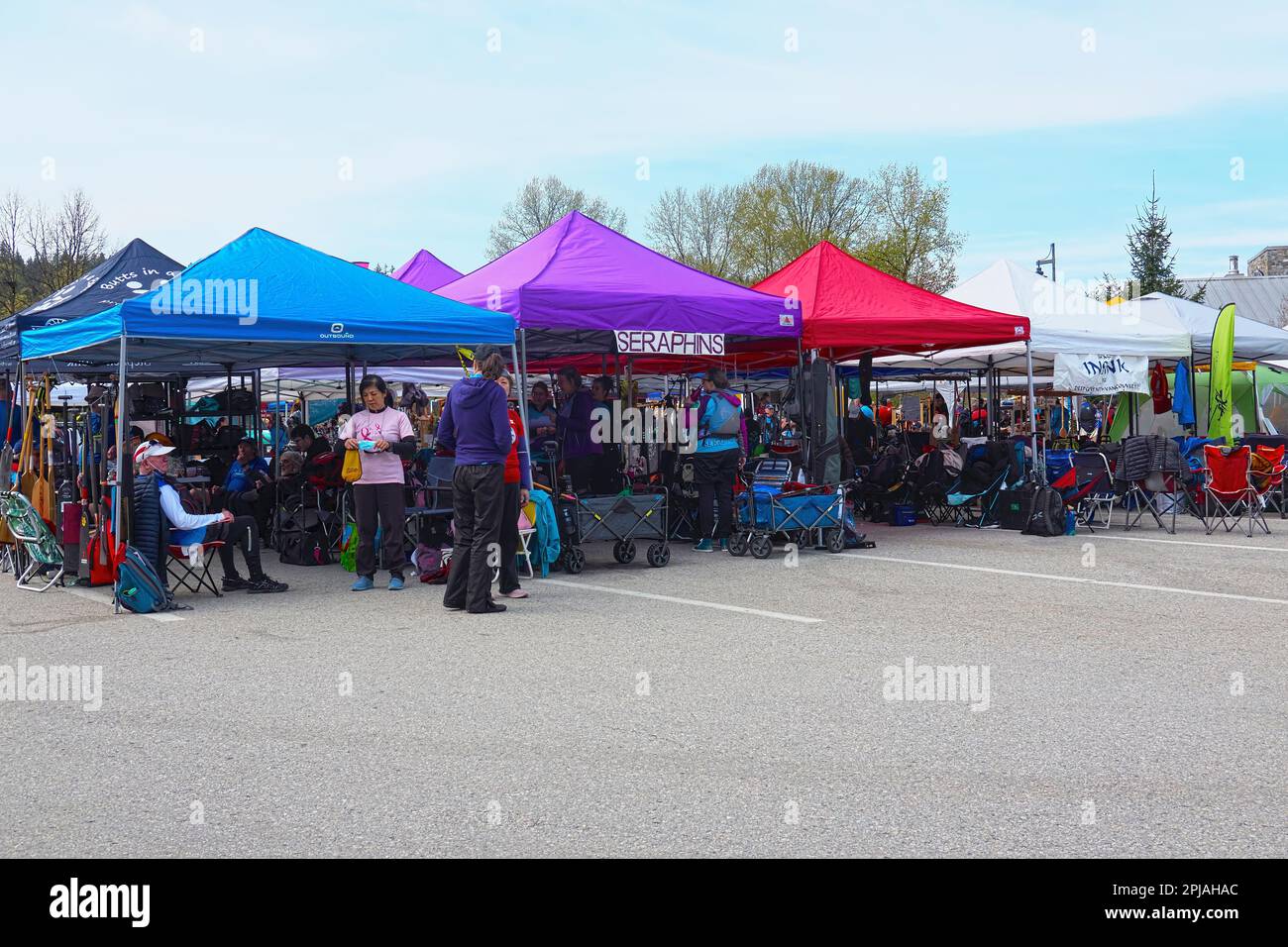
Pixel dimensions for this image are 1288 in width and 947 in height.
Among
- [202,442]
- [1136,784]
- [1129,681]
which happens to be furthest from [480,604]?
[202,442]

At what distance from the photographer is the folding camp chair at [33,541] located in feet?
37.0

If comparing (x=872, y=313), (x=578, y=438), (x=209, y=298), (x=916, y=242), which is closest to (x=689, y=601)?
(x=578, y=438)

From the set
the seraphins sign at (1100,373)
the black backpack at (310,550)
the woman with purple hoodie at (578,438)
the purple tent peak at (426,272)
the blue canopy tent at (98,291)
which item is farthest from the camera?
the purple tent peak at (426,272)

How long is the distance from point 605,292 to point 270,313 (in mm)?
3795

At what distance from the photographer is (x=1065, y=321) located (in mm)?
18188

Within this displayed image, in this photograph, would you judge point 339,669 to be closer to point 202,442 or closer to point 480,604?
point 480,604

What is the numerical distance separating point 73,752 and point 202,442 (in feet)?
35.3

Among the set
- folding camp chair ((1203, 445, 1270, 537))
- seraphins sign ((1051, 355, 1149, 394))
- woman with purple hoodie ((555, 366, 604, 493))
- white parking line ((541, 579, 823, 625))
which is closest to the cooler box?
seraphins sign ((1051, 355, 1149, 394))

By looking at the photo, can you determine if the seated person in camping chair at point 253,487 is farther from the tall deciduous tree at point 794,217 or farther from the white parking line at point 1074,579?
the tall deciduous tree at point 794,217

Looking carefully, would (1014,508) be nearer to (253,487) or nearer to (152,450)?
(253,487)

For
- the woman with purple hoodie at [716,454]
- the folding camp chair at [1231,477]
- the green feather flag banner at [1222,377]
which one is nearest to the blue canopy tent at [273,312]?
the woman with purple hoodie at [716,454]

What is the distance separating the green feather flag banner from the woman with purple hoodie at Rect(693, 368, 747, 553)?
27.0 feet

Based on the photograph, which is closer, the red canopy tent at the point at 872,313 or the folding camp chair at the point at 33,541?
the folding camp chair at the point at 33,541

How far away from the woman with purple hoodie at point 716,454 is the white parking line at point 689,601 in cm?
270
